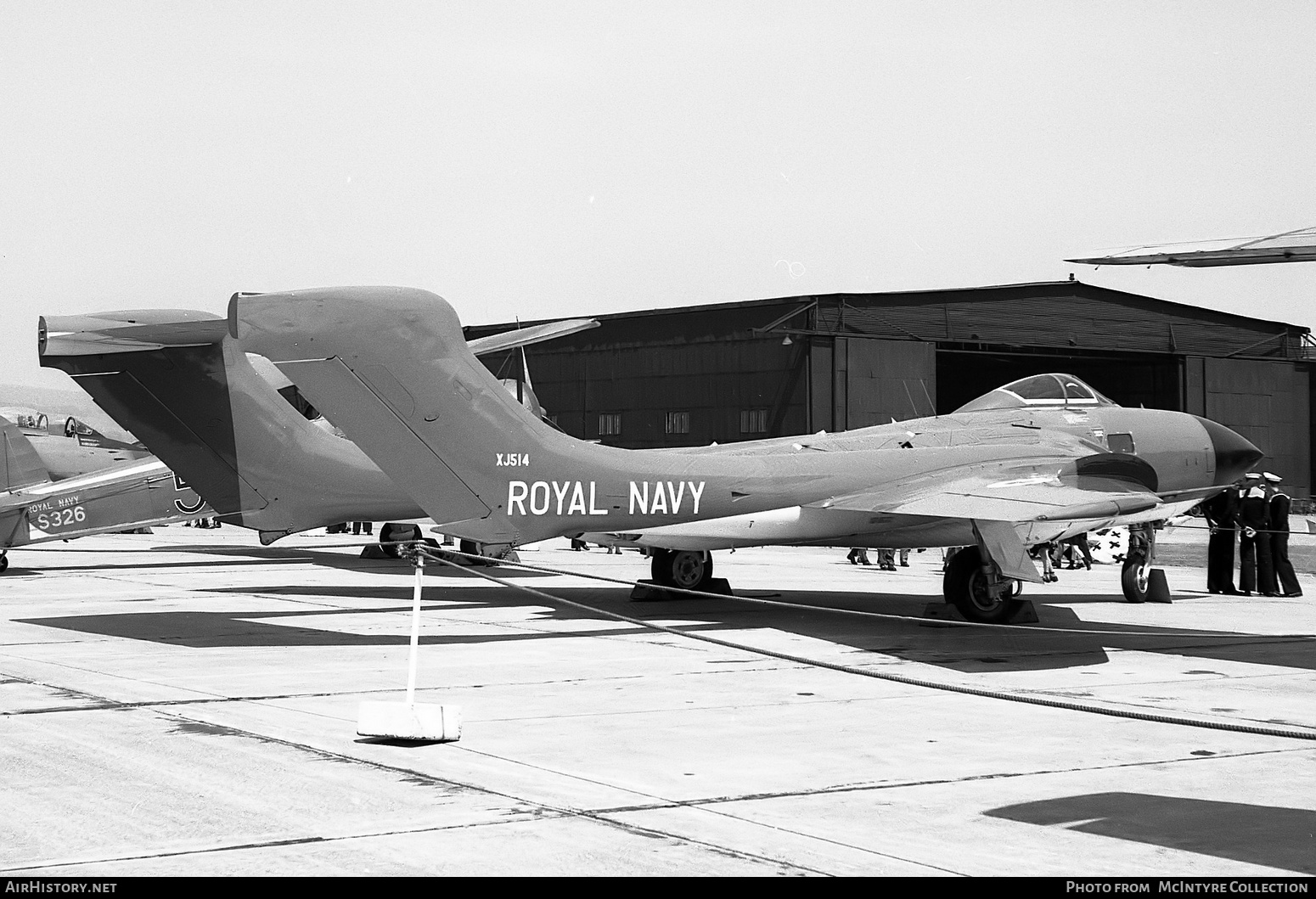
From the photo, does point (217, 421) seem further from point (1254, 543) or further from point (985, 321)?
point (985, 321)

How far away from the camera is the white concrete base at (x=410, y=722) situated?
8609 millimetres

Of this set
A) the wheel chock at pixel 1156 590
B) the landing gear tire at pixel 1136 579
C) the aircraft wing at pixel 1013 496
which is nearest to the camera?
the aircraft wing at pixel 1013 496

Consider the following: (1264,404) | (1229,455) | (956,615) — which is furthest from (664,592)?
(1264,404)

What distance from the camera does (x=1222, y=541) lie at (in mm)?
22062

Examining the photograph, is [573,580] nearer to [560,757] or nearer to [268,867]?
[560,757]

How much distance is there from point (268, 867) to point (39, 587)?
1777cm

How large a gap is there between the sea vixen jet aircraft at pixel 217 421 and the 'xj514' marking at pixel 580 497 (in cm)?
306

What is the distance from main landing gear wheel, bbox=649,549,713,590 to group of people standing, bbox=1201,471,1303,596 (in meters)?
8.25

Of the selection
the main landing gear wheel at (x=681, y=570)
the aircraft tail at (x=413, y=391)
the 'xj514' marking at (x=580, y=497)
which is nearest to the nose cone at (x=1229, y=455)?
the main landing gear wheel at (x=681, y=570)

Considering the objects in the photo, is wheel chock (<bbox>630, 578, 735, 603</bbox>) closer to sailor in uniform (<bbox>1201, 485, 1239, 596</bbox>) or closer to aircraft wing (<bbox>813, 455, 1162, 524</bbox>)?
aircraft wing (<bbox>813, 455, 1162, 524</bbox>)

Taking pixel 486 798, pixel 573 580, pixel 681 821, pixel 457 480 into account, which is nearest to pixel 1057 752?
pixel 681 821

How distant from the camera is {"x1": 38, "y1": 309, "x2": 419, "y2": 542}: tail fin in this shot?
15219 millimetres

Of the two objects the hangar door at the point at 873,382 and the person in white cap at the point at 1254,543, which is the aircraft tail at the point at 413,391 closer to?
the person in white cap at the point at 1254,543

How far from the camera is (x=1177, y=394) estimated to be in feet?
169
